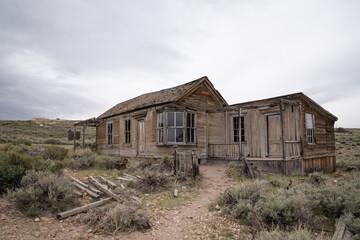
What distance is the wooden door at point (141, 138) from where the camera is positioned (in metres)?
14.6

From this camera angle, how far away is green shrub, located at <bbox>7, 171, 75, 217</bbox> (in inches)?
217

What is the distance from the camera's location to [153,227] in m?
5.05

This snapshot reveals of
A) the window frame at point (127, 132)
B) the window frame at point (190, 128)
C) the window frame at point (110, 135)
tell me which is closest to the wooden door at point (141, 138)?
the window frame at point (127, 132)

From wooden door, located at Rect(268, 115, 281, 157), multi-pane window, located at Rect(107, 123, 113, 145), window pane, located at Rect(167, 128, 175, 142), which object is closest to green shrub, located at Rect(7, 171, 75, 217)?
window pane, located at Rect(167, 128, 175, 142)

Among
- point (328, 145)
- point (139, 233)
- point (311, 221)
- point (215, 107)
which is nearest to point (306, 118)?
point (328, 145)

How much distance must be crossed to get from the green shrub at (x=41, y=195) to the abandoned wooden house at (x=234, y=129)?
6.98 metres

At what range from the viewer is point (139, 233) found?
473 centimetres

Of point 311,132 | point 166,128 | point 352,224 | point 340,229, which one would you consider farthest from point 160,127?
point 352,224

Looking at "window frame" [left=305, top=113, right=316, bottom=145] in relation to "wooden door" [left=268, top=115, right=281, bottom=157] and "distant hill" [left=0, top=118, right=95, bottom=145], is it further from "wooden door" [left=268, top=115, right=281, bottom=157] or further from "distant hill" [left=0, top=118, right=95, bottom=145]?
"distant hill" [left=0, top=118, right=95, bottom=145]

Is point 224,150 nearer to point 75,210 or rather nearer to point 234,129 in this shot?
point 234,129

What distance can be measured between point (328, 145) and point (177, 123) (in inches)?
385

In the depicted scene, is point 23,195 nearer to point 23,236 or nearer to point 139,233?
point 23,236

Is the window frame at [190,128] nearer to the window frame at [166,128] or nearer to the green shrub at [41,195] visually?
the window frame at [166,128]

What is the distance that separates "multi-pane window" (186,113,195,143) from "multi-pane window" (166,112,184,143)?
46 cm
